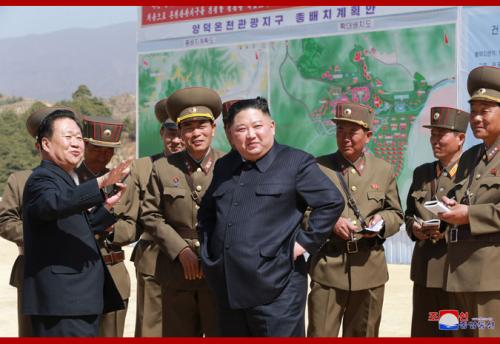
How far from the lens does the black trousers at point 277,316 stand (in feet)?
12.4

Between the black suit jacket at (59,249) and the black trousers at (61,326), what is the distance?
51mm

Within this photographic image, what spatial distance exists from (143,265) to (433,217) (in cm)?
197

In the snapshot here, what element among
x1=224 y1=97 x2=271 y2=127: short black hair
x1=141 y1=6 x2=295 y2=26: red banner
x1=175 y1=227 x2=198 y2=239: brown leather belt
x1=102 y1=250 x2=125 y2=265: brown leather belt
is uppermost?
x1=141 y1=6 x2=295 y2=26: red banner

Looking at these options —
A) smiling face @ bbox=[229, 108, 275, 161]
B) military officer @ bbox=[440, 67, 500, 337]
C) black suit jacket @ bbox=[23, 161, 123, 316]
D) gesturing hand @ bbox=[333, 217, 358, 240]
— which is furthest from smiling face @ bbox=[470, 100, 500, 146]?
black suit jacket @ bbox=[23, 161, 123, 316]

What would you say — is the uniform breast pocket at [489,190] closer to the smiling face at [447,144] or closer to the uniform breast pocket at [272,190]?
the smiling face at [447,144]

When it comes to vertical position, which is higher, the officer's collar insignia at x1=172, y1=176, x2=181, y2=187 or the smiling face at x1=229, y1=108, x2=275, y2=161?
the smiling face at x1=229, y1=108, x2=275, y2=161

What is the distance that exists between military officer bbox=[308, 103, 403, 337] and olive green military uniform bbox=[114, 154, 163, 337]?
1.04 meters

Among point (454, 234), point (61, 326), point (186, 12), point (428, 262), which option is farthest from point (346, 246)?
point (186, 12)

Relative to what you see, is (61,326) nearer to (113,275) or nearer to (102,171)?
(113,275)

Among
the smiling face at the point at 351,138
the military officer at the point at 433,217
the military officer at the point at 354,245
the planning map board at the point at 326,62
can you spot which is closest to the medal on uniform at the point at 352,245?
the military officer at the point at 354,245

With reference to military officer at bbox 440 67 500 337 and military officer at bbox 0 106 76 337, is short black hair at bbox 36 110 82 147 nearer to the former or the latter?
military officer at bbox 0 106 76 337

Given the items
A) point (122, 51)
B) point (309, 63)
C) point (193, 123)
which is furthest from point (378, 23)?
point (122, 51)

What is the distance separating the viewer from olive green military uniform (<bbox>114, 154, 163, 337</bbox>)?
5.38 metres

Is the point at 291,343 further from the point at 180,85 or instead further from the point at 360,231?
the point at 180,85
